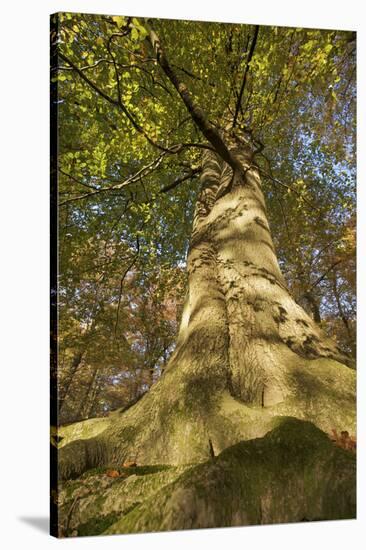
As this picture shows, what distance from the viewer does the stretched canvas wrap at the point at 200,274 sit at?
15.5 ft

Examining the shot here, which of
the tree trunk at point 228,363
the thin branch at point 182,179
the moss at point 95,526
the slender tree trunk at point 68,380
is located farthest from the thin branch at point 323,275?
the moss at point 95,526

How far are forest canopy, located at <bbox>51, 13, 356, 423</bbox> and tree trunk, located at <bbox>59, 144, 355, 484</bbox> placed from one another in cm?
14

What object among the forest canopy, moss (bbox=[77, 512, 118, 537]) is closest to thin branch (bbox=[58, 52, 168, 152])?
the forest canopy

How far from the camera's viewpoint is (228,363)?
17.1 feet

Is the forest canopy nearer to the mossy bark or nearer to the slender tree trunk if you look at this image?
the slender tree trunk

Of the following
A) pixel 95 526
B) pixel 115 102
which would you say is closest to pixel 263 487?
pixel 95 526

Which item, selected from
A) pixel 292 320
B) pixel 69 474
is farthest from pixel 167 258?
pixel 69 474

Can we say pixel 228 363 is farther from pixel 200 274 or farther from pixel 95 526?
pixel 95 526

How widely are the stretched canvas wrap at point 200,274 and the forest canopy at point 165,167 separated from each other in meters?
0.01

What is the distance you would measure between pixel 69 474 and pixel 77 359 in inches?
33.6

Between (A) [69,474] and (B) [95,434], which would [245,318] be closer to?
(B) [95,434]

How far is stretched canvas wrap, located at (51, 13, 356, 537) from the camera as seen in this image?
471 cm

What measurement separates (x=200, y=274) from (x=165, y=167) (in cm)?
100

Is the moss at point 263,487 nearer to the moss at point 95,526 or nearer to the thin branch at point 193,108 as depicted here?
the moss at point 95,526
